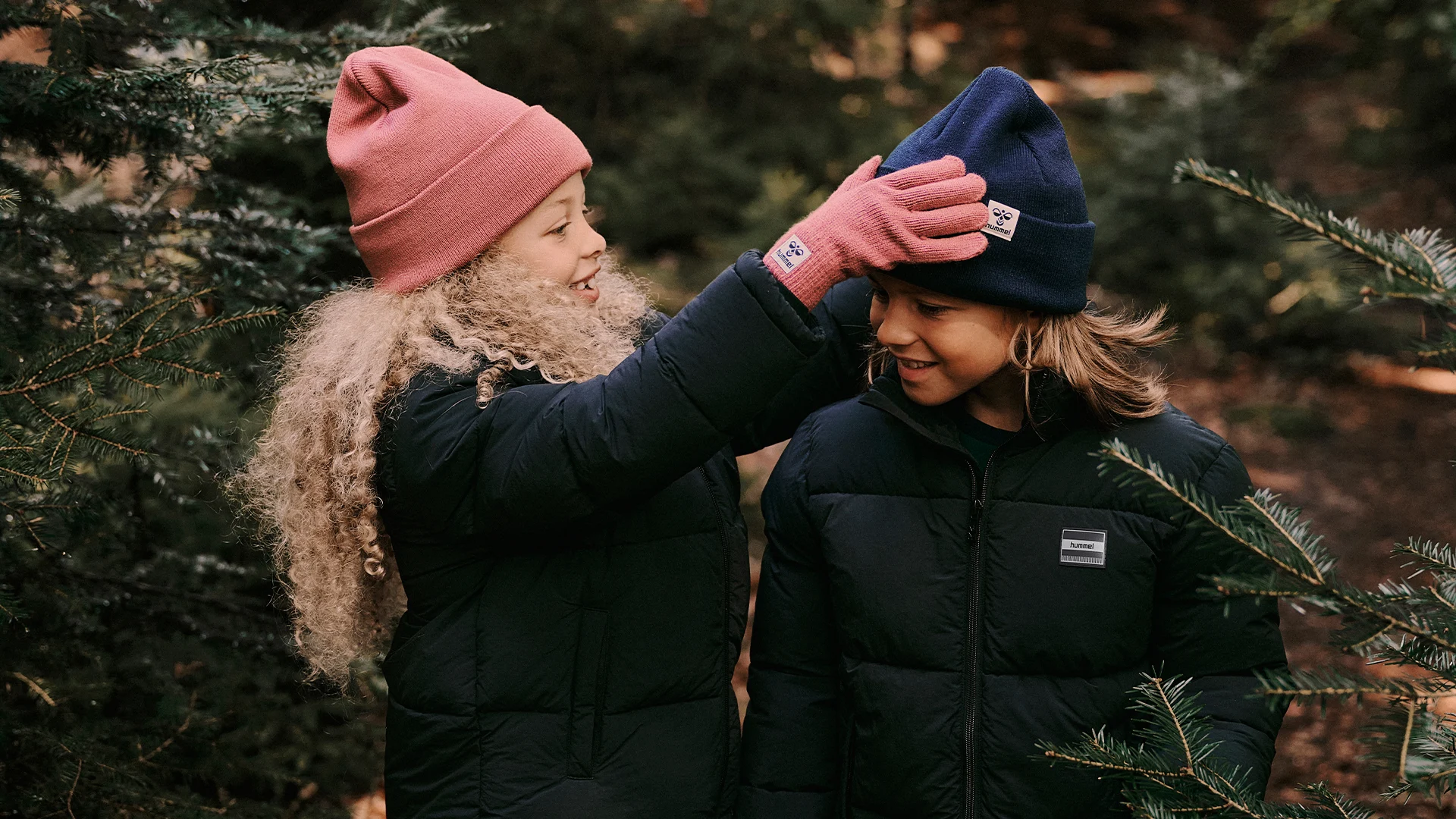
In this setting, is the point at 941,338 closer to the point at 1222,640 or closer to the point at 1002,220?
the point at 1002,220

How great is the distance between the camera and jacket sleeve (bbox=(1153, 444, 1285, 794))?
77.0 inches

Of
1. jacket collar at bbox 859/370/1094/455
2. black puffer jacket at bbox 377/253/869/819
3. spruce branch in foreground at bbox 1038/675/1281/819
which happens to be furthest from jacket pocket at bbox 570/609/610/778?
spruce branch in foreground at bbox 1038/675/1281/819

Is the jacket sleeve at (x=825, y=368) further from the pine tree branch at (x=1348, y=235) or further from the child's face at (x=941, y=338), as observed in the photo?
the pine tree branch at (x=1348, y=235)

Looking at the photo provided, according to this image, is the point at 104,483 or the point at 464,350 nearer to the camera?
the point at 464,350

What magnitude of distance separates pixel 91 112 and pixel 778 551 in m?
1.91

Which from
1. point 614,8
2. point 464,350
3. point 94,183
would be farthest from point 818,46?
point 464,350

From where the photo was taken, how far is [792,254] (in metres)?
1.85

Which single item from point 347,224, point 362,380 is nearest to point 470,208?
point 362,380

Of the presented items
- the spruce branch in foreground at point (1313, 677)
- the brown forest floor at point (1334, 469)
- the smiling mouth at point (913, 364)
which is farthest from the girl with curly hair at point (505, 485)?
the brown forest floor at point (1334, 469)

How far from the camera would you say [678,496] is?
6.95 ft

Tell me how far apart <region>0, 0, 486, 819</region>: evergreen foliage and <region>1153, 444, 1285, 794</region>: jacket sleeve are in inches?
78.6

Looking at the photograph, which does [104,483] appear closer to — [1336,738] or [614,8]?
[614,8]

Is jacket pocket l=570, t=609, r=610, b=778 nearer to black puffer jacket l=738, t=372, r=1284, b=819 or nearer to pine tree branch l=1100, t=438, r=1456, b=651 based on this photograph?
black puffer jacket l=738, t=372, r=1284, b=819

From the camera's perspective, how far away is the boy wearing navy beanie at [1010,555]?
1988mm
